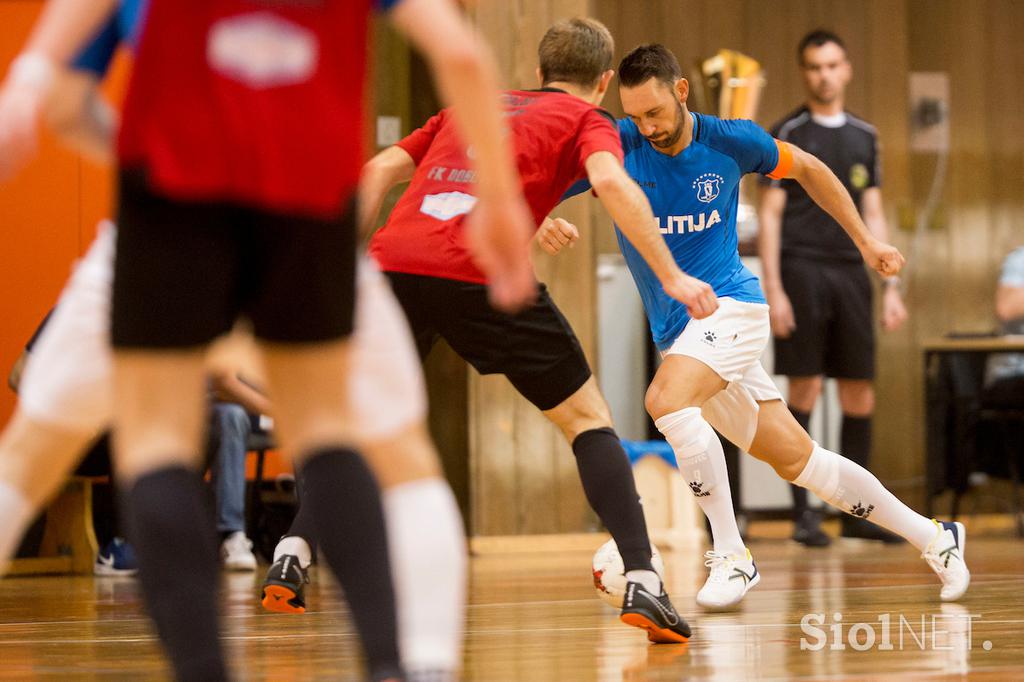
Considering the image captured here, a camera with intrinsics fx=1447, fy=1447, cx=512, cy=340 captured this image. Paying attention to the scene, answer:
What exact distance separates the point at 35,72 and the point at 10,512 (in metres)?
0.85

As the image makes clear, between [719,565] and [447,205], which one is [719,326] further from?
[447,205]

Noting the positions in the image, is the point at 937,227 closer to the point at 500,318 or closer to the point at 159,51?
the point at 500,318

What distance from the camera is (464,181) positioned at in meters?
3.29

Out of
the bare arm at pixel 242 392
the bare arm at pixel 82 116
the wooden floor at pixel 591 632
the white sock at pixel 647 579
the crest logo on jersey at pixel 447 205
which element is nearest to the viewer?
the bare arm at pixel 82 116

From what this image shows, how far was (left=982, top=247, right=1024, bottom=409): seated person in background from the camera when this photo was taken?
6.95m

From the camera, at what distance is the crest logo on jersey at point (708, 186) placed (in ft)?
12.7

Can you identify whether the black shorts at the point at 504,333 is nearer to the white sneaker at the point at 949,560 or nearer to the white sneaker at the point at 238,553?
the white sneaker at the point at 949,560

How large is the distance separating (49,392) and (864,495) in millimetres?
2632

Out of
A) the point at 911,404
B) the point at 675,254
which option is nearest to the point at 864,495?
the point at 675,254

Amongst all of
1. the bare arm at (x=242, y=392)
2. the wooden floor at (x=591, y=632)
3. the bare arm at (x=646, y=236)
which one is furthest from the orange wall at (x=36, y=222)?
the bare arm at (x=646, y=236)

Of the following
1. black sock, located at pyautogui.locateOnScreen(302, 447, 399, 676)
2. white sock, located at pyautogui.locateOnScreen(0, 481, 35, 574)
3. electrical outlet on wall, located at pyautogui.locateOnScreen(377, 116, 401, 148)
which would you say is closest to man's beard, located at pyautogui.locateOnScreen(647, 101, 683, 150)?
white sock, located at pyautogui.locateOnScreen(0, 481, 35, 574)

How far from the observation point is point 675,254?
3951 mm

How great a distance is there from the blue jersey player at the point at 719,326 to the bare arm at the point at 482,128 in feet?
7.18

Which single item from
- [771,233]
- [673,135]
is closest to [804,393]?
[771,233]
